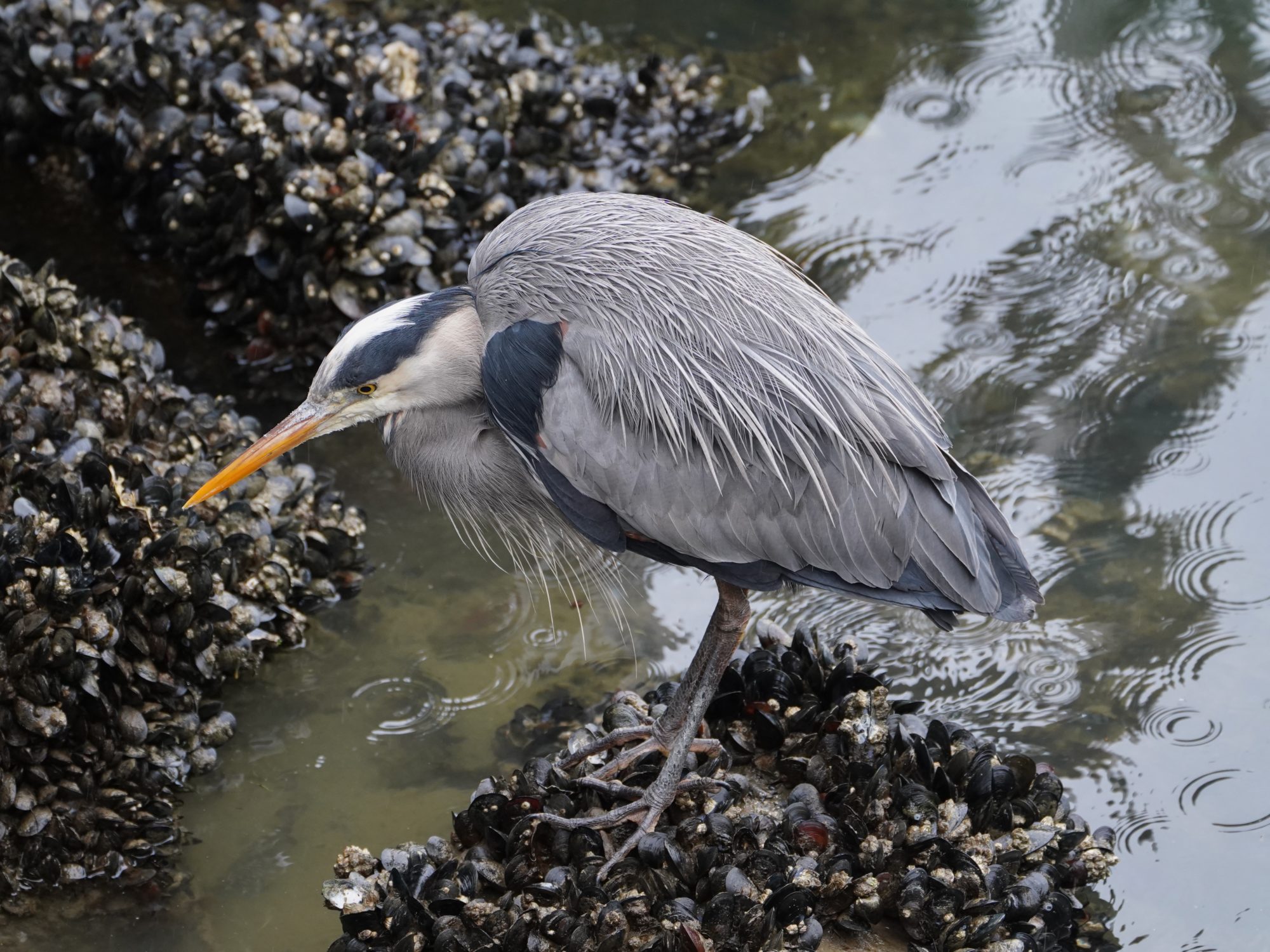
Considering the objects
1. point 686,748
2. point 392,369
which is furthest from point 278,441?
point 686,748

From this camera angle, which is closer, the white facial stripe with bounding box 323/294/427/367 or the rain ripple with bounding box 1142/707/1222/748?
the white facial stripe with bounding box 323/294/427/367

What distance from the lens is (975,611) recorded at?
10.7ft

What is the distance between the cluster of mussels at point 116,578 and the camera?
3785 mm

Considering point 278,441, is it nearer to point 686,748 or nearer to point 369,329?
point 369,329

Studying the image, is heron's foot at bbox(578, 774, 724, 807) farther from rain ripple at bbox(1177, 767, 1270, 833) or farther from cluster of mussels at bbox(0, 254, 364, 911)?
rain ripple at bbox(1177, 767, 1270, 833)

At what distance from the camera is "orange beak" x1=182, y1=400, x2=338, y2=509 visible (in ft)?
10.9

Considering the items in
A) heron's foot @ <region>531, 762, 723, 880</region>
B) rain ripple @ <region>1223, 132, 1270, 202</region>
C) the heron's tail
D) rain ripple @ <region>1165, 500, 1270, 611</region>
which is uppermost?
rain ripple @ <region>1223, 132, 1270, 202</region>

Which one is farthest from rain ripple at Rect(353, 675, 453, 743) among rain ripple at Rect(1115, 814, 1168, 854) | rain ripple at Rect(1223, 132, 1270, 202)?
rain ripple at Rect(1223, 132, 1270, 202)

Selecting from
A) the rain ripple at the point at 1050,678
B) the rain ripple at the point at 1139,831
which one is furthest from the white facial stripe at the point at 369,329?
the rain ripple at the point at 1139,831

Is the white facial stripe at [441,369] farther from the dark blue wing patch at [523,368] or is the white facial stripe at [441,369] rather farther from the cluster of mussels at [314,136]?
the cluster of mussels at [314,136]

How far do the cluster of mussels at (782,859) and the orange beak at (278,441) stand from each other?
1023 mm

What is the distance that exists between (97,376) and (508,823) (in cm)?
229

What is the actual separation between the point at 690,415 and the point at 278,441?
1035mm

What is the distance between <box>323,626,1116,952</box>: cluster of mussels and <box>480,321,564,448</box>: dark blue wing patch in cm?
107
